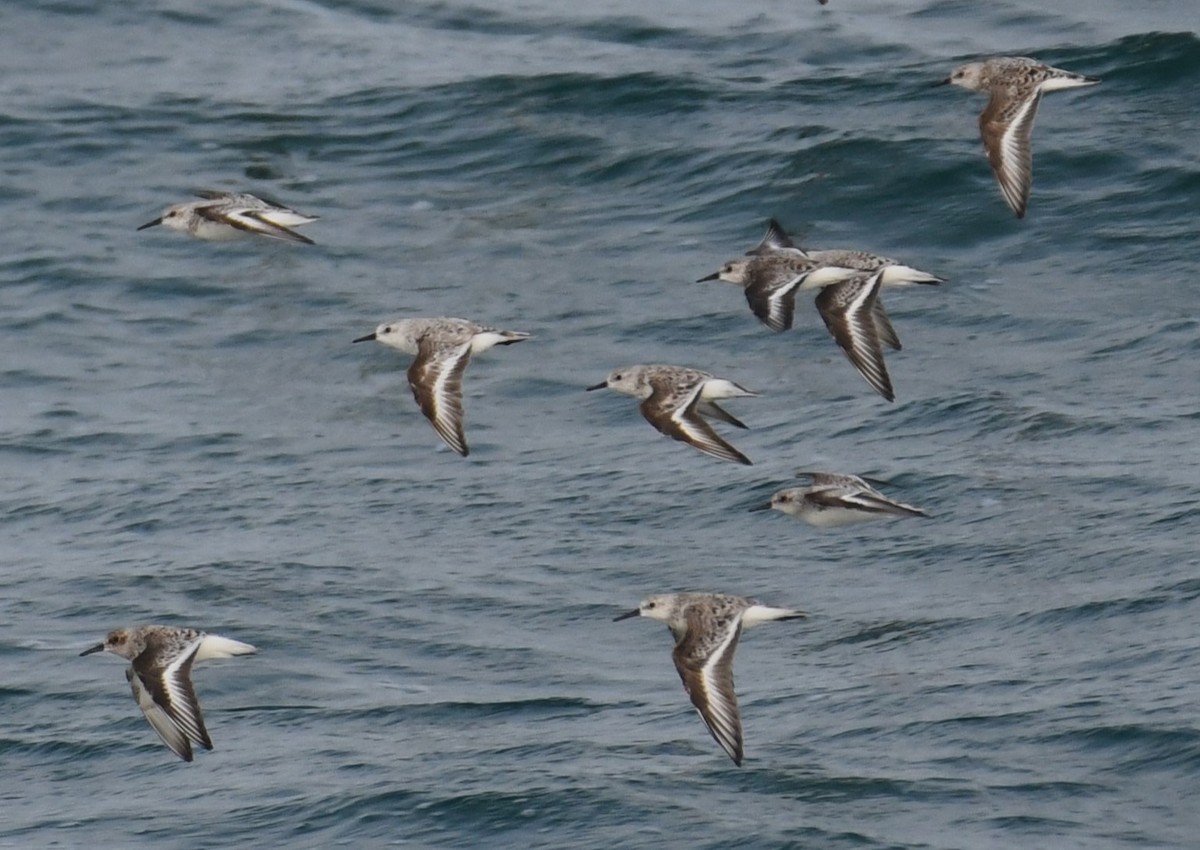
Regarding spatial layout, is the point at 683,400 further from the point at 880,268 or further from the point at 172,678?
the point at 172,678

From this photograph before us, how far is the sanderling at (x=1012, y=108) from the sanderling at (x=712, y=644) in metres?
2.46

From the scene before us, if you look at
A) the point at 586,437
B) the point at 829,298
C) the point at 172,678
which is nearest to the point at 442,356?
the point at 829,298

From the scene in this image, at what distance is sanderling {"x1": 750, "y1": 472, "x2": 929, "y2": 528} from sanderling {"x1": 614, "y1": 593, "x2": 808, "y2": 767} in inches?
43.9

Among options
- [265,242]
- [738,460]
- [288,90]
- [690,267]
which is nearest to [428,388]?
[738,460]

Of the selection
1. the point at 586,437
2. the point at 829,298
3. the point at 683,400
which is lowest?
the point at 586,437

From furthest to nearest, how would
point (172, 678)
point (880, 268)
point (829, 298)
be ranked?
point (880, 268) < point (829, 298) < point (172, 678)

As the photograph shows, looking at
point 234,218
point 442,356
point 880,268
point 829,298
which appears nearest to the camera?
point 829,298

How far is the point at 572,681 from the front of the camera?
1366cm

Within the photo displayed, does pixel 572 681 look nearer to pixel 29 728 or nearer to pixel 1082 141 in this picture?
pixel 29 728

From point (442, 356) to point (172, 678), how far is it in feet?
7.58

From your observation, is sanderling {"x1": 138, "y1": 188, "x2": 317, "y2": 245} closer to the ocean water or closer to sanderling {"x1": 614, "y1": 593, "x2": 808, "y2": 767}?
the ocean water

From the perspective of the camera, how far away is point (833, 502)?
1262cm

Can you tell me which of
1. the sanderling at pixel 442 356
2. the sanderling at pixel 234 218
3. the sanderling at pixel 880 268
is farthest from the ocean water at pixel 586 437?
the sanderling at pixel 442 356

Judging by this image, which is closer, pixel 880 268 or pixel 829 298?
pixel 829 298
